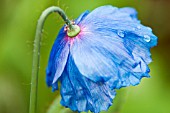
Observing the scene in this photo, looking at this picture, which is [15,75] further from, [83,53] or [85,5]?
[83,53]

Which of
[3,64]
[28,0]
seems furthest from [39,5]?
[3,64]

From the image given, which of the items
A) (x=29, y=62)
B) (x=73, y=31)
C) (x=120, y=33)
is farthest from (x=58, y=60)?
(x=29, y=62)

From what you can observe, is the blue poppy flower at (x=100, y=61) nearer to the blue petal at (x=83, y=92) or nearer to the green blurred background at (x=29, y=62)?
the blue petal at (x=83, y=92)

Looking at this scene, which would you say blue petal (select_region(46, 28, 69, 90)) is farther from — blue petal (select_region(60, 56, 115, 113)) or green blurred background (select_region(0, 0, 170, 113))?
green blurred background (select_region(0, 0, 170, 113))

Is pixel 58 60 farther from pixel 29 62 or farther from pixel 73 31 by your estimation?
pixel 29 62

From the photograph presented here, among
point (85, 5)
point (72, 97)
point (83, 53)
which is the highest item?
point (85, 5)

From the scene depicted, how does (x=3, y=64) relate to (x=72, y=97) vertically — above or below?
above

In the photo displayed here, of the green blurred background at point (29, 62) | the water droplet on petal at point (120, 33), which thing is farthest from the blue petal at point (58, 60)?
the green blurred background at point (29, 62)
